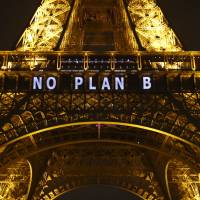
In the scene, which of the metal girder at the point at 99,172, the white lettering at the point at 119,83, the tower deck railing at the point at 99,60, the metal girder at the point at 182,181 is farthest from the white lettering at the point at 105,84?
the metal girder at the point at 182,181

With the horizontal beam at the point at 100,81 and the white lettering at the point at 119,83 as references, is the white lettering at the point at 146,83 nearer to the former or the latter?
the horizontal beam at the point at 100,81

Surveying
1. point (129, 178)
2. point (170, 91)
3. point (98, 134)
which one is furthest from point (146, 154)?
point (170, 91)

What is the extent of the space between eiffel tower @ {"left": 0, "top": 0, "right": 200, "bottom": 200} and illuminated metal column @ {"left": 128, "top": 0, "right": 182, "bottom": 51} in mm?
55

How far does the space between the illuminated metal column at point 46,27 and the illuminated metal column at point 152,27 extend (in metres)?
3.91

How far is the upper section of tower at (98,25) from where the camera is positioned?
25.6m

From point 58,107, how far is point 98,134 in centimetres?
376

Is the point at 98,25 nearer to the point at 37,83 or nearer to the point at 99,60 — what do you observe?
the point at 99,60

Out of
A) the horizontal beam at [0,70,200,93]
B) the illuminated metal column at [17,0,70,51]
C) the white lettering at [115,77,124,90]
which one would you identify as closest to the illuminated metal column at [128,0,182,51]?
the horizontal beam at [0,70,200,93]

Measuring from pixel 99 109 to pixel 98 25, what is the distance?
41.7 feet

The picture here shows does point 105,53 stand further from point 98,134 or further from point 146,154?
point 146,154

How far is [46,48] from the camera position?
25047 mm

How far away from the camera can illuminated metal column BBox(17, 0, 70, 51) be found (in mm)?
25469

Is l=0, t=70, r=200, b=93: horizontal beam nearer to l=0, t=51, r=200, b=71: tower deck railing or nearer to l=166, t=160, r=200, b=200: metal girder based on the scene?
l=0, t=51, r=200, b=71: tower deck railing

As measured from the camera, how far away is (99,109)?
2145 cm
